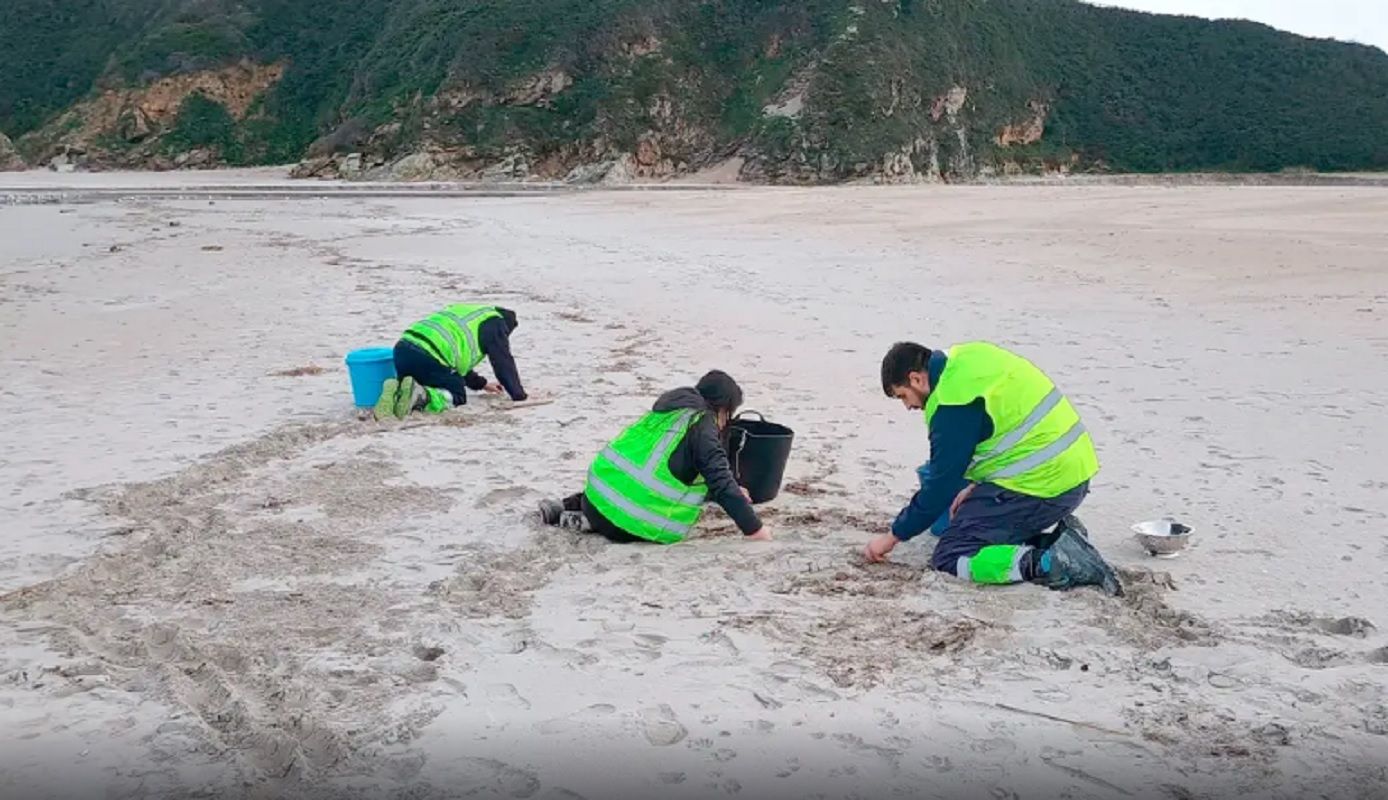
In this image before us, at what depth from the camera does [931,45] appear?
193 ft

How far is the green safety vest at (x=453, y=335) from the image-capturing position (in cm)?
732

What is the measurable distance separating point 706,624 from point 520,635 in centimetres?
67

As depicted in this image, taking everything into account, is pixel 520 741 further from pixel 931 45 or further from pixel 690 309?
pixel 931 45

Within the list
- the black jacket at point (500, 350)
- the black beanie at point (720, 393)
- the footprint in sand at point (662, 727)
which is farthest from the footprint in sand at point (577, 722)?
the black jacket at point (500, 350)

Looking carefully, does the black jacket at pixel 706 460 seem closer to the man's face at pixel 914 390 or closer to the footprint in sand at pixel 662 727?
the man's face at pixel 914 390

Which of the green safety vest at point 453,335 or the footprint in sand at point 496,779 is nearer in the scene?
the footprint in sand at point 496,779

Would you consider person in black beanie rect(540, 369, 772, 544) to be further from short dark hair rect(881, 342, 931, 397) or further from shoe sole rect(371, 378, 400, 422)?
shoe sole rect(371, 378, 400, 422)

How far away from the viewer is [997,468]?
177 inches

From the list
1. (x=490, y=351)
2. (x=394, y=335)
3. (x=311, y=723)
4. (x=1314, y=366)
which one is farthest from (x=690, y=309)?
(x=311, y=723)

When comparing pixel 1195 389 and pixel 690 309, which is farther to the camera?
pixel 690 309

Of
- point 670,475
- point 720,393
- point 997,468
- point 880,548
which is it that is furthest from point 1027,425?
point 670,475

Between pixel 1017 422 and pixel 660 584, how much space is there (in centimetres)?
156

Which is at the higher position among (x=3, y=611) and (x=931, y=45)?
(x=931, y=45)

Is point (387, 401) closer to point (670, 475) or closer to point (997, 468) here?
point (670, 475)
